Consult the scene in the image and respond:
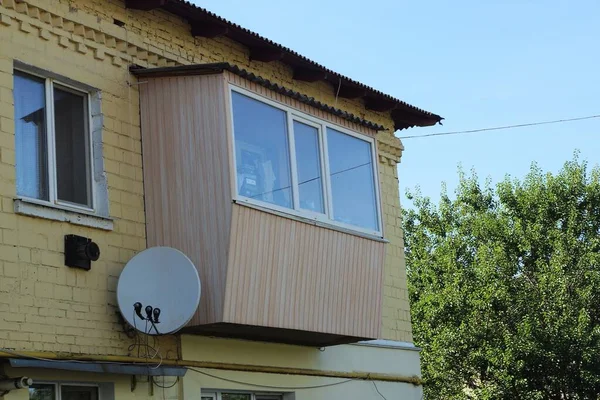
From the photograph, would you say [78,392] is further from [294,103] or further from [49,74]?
[294,103]

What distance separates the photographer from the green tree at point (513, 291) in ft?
87.2

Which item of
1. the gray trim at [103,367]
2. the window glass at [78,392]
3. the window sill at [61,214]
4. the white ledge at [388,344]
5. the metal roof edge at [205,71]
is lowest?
the window glass at [78,392]

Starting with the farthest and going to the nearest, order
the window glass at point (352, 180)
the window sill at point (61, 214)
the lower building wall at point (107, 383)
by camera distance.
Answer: the window glass at point (352, 180) → the window sill at point (61, 214) → the lower building wall at point (107, 383)

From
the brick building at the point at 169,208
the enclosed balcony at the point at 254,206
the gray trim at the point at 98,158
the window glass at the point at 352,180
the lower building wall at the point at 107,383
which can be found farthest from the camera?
the window glass at the point at 352,180

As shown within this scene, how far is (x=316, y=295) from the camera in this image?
11.3 meters

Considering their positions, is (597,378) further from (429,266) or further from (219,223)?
(219,223)

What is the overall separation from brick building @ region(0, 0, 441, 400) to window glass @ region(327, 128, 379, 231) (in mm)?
27

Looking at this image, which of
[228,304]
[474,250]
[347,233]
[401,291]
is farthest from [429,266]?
[228,304]

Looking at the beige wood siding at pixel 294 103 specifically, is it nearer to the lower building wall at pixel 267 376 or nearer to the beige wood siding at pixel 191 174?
the beige wood siding at pixel 191 174

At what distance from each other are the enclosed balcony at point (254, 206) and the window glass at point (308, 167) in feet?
0.05

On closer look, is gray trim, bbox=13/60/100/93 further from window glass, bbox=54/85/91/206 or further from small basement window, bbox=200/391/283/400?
small basement window, bbox=200/391/283/400

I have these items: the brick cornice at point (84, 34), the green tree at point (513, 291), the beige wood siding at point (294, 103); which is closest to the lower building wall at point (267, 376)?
the beige wood siding at point (294, 103)

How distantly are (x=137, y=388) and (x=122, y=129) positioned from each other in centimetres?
272

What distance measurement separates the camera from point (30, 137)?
9609 millimetres
